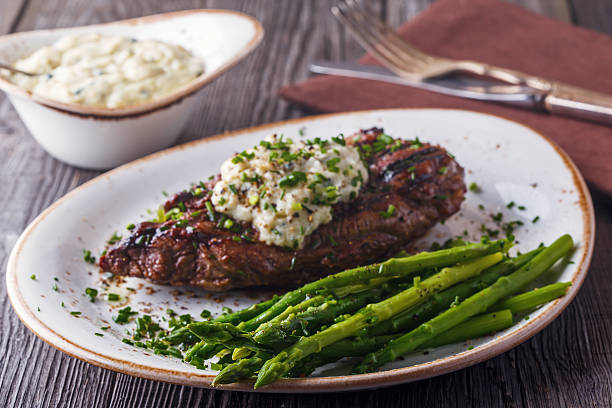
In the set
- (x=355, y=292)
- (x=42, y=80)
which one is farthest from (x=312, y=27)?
(x=355, y=292)

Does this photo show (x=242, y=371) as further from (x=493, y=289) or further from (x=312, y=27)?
(x=312, y=27)

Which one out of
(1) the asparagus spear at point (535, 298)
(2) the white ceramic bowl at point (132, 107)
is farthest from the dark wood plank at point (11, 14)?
(1) the asparagus spear at point (535, 298)

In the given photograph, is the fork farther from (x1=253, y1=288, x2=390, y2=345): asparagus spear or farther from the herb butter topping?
(x1=253, y1=288, x2=390, y2=345): asparagus spear

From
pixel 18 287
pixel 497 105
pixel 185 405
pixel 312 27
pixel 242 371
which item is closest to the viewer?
pixel 242 371

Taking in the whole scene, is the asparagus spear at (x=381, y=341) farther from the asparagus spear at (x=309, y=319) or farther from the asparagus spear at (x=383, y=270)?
the asparagus spear at (x=383, y=270)

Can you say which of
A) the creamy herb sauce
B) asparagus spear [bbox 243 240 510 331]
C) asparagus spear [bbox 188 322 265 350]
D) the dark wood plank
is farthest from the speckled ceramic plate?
the dark wood plank
